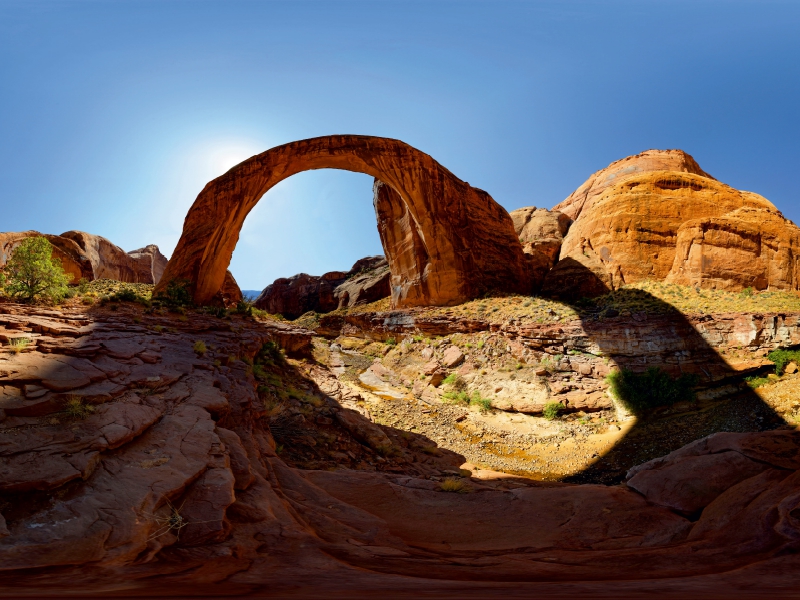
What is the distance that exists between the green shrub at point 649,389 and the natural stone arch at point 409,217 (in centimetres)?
1129

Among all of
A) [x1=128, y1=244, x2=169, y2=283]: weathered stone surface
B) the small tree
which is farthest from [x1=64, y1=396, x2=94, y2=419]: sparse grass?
[x1=128, y1=244, x2=169, y2=283]: weathered stone surface

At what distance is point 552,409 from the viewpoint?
14.2 m

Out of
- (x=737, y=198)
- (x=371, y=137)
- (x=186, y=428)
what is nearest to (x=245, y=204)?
(x=371, y=137)

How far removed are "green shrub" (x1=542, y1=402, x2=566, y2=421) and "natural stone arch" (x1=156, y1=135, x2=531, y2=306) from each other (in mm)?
11050

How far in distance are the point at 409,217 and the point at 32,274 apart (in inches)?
768

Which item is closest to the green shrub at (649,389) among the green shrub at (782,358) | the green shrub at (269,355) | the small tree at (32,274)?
the green shrub at (782,358)

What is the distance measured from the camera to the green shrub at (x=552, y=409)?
1412 centimetres

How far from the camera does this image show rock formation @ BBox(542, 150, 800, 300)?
19.9 m

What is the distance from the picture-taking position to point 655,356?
15.3 meters

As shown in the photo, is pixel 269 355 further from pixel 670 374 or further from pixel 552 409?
pixel 670 374

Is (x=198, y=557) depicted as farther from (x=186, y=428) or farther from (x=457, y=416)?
(x=457, y=416)

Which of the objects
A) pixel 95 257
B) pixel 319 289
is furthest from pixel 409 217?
pixel 95 257

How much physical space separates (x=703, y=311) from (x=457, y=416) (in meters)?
11.9

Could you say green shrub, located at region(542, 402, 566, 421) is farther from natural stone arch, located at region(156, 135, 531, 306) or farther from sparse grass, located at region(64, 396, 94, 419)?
sparse grass, located at region(64, 396, 94, 419)
